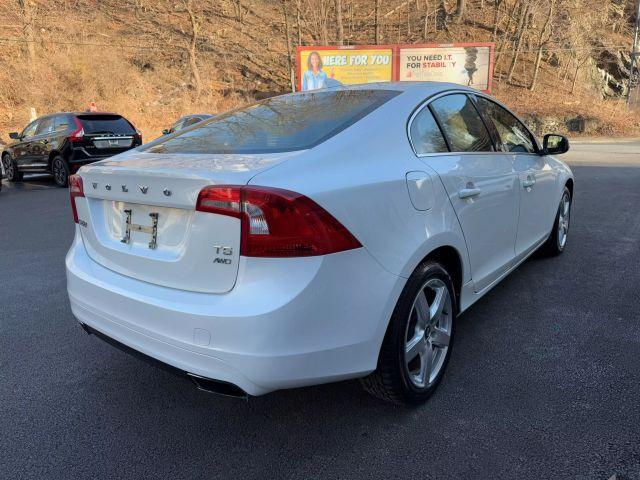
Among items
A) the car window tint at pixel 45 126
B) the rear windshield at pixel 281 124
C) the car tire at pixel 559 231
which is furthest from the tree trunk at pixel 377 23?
the rear windshield at pixel 281 124

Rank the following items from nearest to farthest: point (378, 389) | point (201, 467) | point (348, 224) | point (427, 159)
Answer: point (348, 224)
point (201, 467)
point (378, 389)
point (427, 159)

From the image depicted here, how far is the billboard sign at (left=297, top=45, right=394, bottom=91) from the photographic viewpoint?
85.1ft

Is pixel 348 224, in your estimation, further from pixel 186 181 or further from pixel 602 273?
pixel 602 273

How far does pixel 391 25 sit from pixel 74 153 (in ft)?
137

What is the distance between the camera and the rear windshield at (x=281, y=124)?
2.48 meters

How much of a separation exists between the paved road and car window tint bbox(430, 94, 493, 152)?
1.28 m

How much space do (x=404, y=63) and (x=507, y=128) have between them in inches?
930

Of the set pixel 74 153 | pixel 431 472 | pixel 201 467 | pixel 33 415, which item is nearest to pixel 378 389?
pixel 431 472

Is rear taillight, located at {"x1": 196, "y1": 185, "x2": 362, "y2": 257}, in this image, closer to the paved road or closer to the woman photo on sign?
the paved road

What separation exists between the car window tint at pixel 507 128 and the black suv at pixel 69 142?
9.63 m

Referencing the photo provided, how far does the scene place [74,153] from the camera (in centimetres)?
1102

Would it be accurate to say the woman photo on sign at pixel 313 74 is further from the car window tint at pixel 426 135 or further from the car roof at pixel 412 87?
the car window tint at pixel 426 135

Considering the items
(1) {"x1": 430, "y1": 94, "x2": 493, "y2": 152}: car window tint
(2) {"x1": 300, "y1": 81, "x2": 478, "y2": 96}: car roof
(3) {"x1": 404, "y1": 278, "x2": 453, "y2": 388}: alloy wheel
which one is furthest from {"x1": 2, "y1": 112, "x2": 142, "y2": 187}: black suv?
(3) {"x1": 404, "y1": 278, "x2": 453, "y2": 388}: alloy wheel

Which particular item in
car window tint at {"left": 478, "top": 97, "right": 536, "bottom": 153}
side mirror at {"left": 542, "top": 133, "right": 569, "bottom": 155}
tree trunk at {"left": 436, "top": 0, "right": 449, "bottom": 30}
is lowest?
side mirror at {"left": 542, "top": 133, "right": 569, "bottom": 155}
